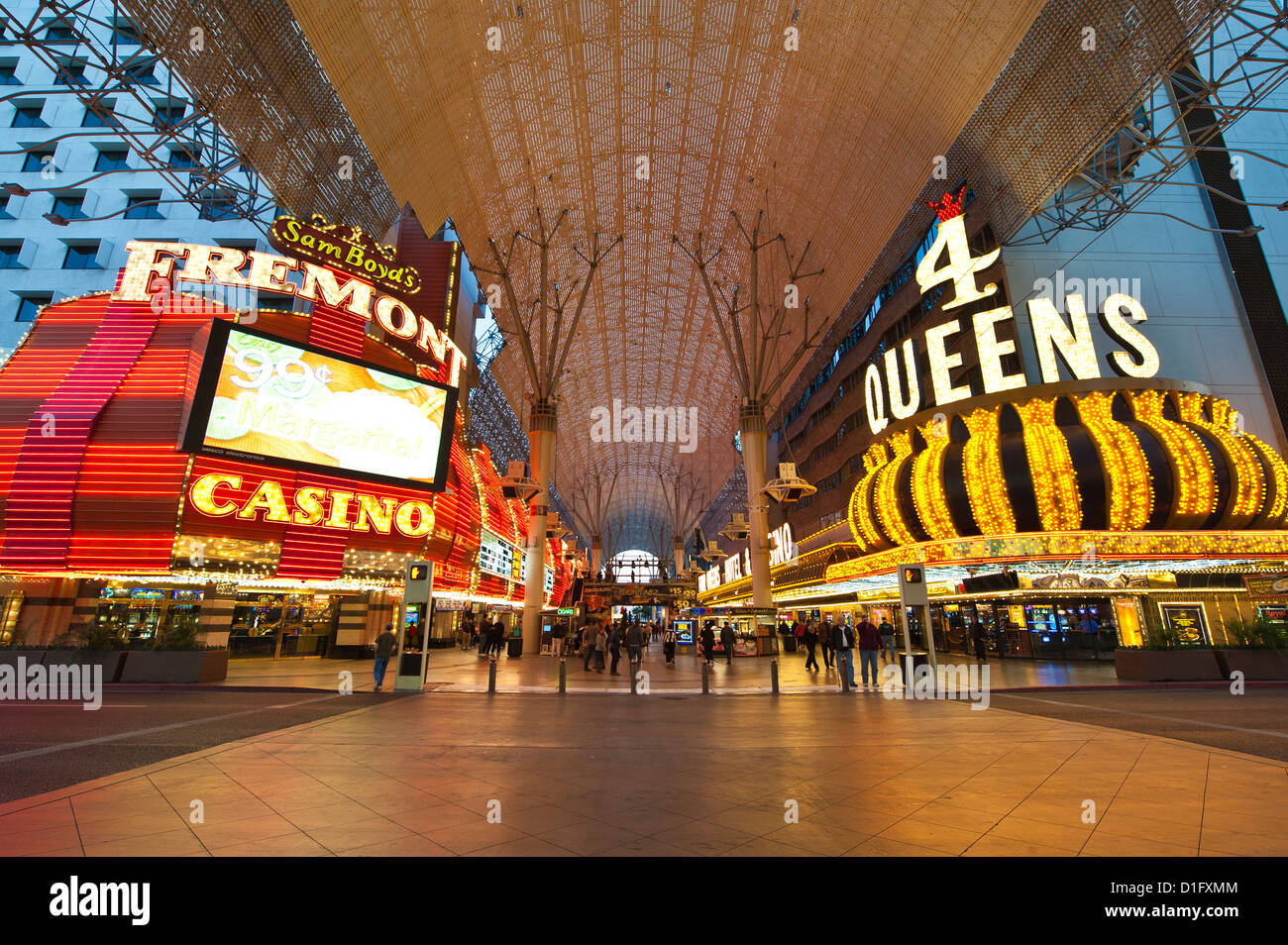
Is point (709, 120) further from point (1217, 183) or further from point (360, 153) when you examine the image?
point (1217, 183)

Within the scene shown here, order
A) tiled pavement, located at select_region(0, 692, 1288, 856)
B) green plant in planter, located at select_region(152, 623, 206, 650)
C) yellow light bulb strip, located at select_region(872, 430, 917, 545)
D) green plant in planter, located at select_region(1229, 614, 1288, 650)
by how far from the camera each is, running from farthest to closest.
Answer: yellow light bulb strip, located at select_region(872, 430, 917, 545) → green plant in planter, located at select_region(1229, 614, 1288, 650) → green plant in planter, located at select_region(152, 623, 206, 650) → tiled pavement, located at select_region(0, 692, 1288, 856)

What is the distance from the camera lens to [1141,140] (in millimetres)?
19391

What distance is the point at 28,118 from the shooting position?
37875mm

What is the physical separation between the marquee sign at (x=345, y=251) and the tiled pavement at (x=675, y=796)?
22.1 metres

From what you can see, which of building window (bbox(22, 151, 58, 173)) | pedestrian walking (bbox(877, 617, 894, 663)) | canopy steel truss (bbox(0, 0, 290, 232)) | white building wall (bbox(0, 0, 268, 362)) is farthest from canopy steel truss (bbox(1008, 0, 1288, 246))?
building window (bbox(22, 151, 58, 173))

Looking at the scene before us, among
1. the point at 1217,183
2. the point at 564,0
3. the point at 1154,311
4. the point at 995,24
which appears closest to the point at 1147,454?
the point at 1154,311

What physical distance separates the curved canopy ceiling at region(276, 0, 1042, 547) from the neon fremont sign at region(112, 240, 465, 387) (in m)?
7.83

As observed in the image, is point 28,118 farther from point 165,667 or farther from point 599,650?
point 599,650

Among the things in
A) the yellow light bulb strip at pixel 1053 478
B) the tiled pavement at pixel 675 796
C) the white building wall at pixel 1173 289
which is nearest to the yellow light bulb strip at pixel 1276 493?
the yellow light bulb strip at pixel 1053 478

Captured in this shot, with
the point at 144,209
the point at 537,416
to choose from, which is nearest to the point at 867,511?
the point at 537,416

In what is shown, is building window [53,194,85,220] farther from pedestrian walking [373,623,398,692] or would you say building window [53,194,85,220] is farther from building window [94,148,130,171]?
pedestrian walking [373,623,398,692]

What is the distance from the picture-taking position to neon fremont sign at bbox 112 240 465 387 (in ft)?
69.5

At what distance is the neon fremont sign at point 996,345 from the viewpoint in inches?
842

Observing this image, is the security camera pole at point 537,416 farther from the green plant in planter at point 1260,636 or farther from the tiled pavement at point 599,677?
the green plant in planter at point 1260,636
